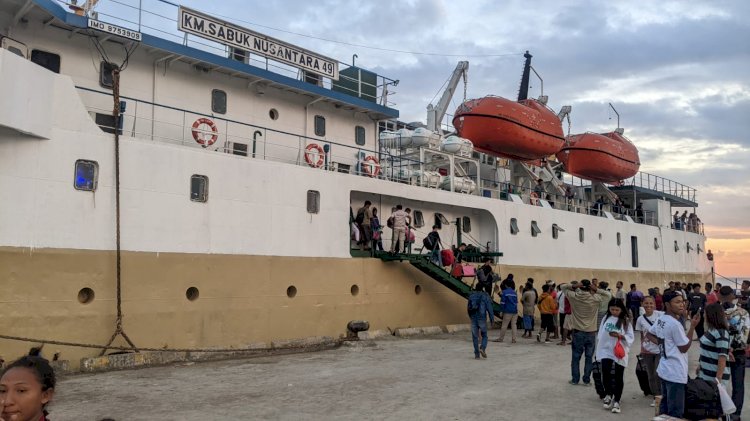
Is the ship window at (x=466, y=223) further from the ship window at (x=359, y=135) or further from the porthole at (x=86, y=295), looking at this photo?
the porthole at (x=86, y=295)

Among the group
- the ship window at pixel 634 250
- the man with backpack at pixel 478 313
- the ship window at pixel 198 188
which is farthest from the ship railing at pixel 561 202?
the ship window at pixel 198 188

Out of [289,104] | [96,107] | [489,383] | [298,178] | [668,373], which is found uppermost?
[289,104]

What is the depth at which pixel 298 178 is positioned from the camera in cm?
1453

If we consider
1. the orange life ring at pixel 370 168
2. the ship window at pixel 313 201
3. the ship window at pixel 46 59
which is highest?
the ship window at pixel 46 59

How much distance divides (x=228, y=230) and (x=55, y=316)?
3826 mm

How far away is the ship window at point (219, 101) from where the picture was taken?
48.2ft

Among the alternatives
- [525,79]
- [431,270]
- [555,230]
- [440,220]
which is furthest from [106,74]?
[525,79]

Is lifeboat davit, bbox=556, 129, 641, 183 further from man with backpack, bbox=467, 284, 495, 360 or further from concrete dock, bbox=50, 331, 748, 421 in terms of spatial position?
man with backpack, bbox=467, 284, 495, 360

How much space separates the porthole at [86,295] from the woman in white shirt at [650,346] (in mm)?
9154

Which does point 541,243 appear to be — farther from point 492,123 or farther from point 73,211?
point 73,211

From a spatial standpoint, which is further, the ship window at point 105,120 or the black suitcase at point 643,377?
the ship window at point 105,120

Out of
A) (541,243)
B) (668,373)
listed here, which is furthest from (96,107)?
(541,243)

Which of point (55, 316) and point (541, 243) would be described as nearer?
point (55, 316)

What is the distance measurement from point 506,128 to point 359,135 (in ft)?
22.0
